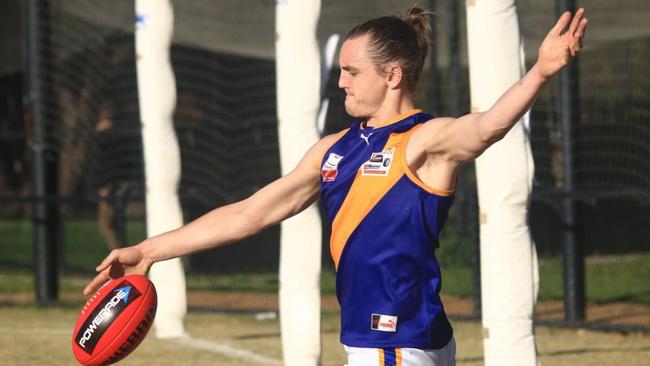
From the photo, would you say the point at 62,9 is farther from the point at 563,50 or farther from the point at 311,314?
the point at 563,50

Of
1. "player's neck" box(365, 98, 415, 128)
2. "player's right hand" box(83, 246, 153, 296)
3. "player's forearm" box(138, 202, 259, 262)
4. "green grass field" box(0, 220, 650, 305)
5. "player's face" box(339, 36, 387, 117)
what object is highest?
"player's face" box(339, 36, 387, 117)

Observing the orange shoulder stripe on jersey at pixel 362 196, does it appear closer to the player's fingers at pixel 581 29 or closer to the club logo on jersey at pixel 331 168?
the club logo on jersey at pixel 331 168

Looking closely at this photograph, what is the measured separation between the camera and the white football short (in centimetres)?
435

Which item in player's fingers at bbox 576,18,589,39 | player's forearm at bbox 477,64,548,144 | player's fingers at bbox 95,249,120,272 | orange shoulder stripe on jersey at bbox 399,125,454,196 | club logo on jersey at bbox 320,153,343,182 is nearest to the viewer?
player's fingers at bbox 576,18,589,39

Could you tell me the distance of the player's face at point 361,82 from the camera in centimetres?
456

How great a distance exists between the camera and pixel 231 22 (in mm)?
14188

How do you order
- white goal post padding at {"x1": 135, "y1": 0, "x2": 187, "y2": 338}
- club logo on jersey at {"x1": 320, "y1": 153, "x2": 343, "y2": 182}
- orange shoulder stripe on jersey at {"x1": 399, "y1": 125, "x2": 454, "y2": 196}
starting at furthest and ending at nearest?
white goal post padding at {"x1": 135, "y1": 0, "x2": 187, "y2": 338} → club logo on jersey at {"x1": 320, "y1": 153, "x2": 343, "y2": 182} → orange shoulder stripe on jersey at {"x1": 399, "y1": 125, "x2": 454, "y2": 196}

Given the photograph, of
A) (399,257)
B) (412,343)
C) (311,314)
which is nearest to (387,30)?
(399,257)

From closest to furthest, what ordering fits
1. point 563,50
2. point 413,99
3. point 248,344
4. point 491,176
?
point 563,50, point 413,99, point 491,176, point 248,344

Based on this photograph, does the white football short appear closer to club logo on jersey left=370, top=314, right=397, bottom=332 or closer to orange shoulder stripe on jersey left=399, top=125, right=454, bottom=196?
club logo on jersey left=370, top=314, right=397, bottom=332

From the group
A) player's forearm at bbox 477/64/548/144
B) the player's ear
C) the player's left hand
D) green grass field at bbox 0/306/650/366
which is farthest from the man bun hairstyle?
green grass field at bbox 0/306/650/366

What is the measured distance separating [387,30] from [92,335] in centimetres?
164

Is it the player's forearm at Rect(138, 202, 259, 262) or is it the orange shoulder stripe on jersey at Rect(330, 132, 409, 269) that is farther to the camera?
the player's forearm at Rect(138, 202, 259, 262)

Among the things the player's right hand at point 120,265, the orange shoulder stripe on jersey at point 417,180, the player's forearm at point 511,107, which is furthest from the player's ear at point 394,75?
the player's right hand at point 120,265
